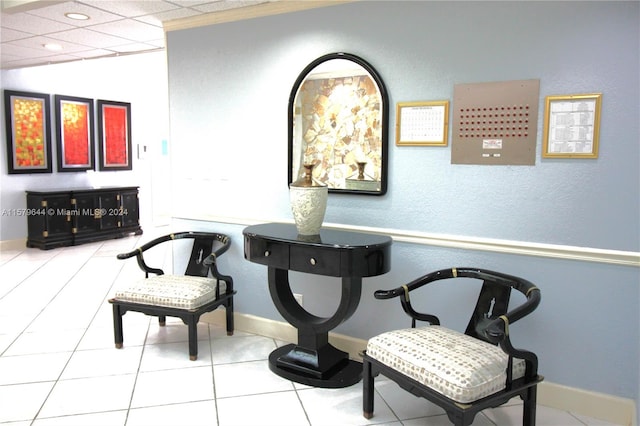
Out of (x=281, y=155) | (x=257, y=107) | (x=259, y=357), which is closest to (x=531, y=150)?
(x=281, y=155)

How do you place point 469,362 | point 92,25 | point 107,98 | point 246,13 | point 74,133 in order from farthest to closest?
point 107,98
point 74,133
point 92,25
point 246,13
point 469,362

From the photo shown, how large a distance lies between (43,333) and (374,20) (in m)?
3.26

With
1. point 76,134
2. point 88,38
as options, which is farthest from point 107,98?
point 88,38

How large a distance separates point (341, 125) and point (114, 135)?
5.64m

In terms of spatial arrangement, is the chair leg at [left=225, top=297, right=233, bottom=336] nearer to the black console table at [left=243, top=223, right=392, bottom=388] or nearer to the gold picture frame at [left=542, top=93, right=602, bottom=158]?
the black console table at [left=243, top=223, right=392, bottom=388]

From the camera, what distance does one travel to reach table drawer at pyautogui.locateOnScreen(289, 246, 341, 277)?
2.74 m

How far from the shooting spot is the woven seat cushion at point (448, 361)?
2088 mm

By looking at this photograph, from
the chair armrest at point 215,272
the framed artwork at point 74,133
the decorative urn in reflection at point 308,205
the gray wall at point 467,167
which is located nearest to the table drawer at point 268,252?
the decorative urn in reflection at point 308,205

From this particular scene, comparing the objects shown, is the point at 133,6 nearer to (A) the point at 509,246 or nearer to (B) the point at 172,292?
(B) the point at 172,292

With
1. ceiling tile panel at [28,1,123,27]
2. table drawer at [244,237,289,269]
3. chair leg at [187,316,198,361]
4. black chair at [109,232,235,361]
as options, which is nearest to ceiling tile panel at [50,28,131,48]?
ceiling tile panel at [28,1,123,27]

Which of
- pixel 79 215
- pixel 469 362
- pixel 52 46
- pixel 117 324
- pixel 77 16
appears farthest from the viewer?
pixel 79 215

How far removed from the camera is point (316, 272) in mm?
2795

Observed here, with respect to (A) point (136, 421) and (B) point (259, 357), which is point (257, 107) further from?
(A) point (136, 421)

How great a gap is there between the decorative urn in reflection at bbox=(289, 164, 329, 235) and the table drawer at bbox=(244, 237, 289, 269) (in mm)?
Answer: 189
